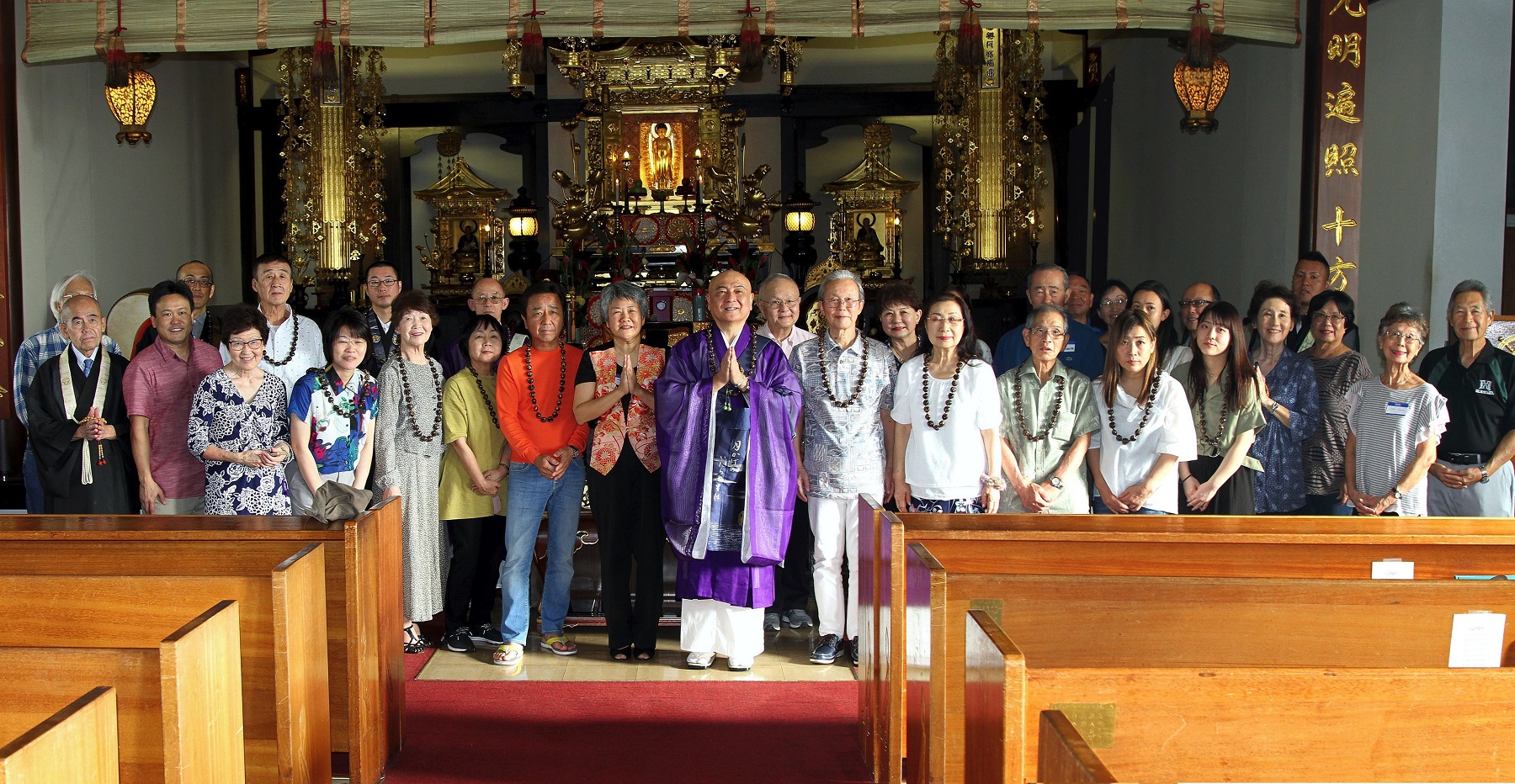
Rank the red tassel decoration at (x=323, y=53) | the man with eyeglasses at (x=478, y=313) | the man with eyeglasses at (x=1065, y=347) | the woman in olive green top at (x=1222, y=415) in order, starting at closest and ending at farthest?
the woman in olive green top at (x=1222, y=415), the man with eyeglasses at (x=478, y=313), the man with eyeglasses at (x=1065, y=347), the red tassel decoration at (x=323, y=53)

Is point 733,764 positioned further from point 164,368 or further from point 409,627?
point 164,368

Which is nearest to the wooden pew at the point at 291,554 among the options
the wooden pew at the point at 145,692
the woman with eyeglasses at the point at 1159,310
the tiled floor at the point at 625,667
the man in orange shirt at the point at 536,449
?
the wooden pew at the point at 145,692

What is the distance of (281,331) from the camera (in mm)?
4508

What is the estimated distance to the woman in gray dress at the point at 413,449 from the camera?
13.2 feet

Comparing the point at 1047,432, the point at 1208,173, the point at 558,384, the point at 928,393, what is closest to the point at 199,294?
the point at 558,384

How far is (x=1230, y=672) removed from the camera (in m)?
1.83

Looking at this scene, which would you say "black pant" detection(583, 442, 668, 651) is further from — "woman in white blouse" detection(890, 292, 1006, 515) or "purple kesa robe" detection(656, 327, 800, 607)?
"woman in white blouse" detection(890, 292, 1006, 515)

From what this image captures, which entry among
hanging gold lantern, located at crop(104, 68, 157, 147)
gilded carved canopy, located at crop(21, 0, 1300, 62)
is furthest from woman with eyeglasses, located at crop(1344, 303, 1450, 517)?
hanging gold lantern, located at crop(104, 68, 157, 147)

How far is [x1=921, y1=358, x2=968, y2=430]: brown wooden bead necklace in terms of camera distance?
371 cm

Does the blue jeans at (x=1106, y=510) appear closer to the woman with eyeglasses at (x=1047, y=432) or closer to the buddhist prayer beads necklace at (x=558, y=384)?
the woman with eyeglasses at (x=1047, y=432)

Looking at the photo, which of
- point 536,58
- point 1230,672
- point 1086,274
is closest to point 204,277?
point 536,58

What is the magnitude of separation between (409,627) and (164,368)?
51.4 inches

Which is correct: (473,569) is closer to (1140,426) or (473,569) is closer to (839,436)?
(839,436)

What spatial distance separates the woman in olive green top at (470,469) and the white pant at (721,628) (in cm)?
76
